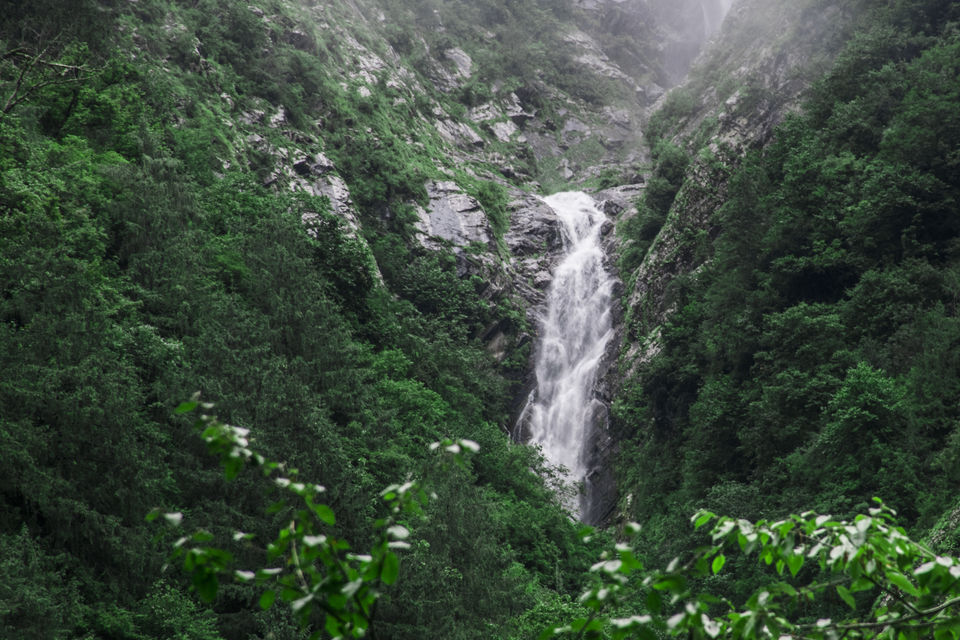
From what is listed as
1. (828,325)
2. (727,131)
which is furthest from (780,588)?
(727,131)

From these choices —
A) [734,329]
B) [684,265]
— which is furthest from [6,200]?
[684,265]

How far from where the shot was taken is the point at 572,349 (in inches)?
1566

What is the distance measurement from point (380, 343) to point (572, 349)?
1497 cm

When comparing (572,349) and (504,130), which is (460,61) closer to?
(504,130)

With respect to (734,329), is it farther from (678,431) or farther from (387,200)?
(387,200)

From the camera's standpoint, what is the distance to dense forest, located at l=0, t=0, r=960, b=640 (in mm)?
12758

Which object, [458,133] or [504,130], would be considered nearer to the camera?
[458,133]

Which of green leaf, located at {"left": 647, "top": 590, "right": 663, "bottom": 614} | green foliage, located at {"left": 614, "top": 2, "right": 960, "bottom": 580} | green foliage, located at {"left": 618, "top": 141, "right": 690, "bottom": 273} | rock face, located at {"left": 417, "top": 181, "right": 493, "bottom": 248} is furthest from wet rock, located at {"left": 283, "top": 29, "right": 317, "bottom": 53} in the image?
green leaf, located at {"left": 647, "top": 590, "right": 663, "bottom": 614}

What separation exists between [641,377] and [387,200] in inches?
769

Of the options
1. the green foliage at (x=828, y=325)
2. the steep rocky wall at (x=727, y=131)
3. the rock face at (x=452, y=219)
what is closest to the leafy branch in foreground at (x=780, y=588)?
the green foliage at (x=828, y=325)

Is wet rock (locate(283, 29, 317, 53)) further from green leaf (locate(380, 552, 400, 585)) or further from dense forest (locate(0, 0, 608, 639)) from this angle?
green leaf (locate(380, 552, 400, 585))

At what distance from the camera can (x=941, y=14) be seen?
28203mm

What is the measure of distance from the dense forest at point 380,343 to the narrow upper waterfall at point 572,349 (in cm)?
216

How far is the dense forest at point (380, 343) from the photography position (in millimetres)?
12758
